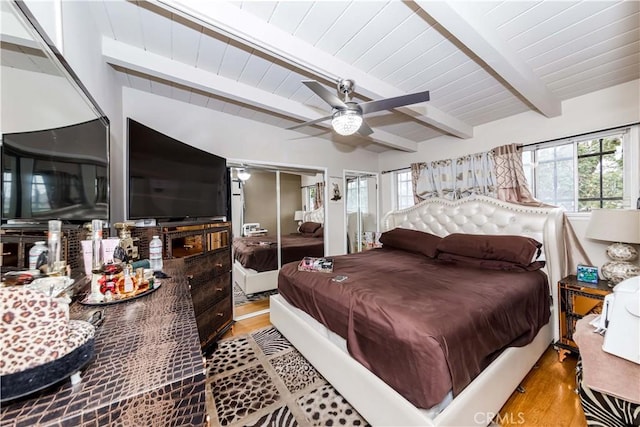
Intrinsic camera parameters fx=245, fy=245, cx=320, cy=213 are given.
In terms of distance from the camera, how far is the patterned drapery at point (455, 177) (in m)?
3.17

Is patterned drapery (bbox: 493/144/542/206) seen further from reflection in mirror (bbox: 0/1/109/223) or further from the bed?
reflection in mirror (bbox: 0/1/109/223)

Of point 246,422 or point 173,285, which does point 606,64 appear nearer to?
point 173,285

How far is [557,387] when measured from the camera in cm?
178

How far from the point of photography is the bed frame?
4.17 feet

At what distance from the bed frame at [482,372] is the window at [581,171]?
39 centimetres

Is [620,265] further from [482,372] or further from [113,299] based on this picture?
[113,299]

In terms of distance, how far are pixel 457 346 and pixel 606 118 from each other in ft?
9.22

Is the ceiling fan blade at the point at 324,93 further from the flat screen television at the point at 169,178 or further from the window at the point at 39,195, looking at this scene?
the window at the point at 39,195

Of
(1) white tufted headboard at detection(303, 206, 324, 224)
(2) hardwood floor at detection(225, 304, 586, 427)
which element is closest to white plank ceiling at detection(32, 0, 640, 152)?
(1) white tufted headboard at detection(303, 206, 324, 224)

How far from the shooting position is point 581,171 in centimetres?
258

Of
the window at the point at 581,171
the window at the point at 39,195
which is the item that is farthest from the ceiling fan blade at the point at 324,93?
the window at the point at 581,171

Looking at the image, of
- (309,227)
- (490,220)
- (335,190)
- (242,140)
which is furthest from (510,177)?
(242,140)

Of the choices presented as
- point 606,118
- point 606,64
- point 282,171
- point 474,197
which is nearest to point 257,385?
point 282,171

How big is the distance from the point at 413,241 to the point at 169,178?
110 inches
